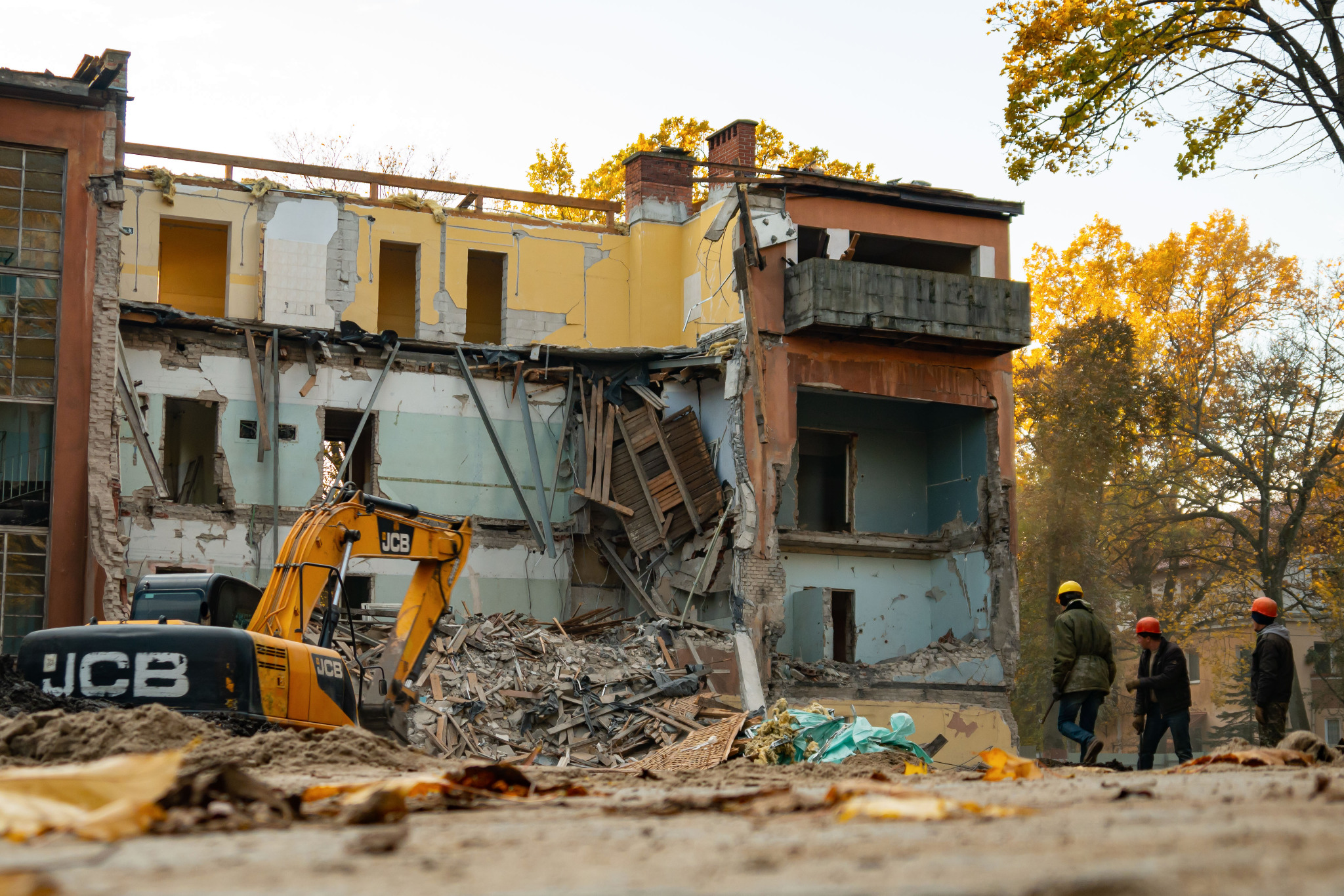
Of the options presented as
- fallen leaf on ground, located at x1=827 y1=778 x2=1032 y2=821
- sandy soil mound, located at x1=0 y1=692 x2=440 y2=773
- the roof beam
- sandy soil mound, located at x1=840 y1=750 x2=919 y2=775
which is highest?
the roof beam

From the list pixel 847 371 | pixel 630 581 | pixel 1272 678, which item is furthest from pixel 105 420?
pixel 1272 678

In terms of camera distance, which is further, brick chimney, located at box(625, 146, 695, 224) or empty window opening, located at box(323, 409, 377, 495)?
brick chimney, located at box(625, 146, 695, 224)

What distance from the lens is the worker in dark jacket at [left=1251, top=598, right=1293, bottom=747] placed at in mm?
10977

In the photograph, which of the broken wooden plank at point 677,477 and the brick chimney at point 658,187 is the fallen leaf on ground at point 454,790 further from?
the brick chimney at point 658,187

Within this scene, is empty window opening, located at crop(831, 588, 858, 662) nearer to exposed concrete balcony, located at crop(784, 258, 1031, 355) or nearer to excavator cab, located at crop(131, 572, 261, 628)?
exposed concrete balcony, located at crop(784, 258, 1031, 355)

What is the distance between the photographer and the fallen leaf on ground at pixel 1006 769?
8.05 metres

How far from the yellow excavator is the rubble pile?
4.48 feet

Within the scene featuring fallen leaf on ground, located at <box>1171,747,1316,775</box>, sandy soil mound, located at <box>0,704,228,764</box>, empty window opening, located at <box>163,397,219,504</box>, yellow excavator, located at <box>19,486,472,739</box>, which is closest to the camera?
sandy soil mound, located at <box>0,704,228,764</box>

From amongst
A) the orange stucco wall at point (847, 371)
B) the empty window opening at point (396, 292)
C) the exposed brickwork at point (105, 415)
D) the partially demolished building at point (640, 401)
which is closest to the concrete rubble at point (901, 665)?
the partially demolished building at point (640, 401)

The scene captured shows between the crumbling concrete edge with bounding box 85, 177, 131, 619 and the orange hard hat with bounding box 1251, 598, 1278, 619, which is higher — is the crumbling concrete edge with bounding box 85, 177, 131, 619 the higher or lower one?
the higher one

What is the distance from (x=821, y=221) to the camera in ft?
72.6

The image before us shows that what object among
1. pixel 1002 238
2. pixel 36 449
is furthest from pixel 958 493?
pixel 36 449

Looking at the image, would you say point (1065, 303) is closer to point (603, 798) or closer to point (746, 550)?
point (746, 550)

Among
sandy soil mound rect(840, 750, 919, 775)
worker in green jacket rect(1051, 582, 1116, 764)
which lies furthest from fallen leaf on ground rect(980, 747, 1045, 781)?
worker in green jacket rect(1051, 582, 1116, 764)
